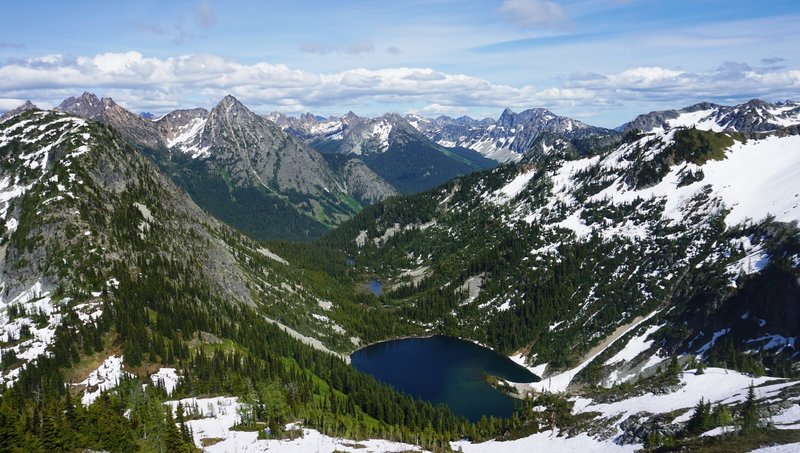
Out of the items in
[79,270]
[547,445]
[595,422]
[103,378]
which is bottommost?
[103,378]

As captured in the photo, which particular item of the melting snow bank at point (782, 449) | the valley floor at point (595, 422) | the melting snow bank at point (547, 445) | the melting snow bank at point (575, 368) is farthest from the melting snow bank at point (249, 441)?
the melting snow bank at point (575, 368)

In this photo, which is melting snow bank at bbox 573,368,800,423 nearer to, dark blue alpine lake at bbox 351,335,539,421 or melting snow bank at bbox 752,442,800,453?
melting snow bank at bbox 752,442,800,453

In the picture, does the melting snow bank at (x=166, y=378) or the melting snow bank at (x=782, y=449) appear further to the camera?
the melting snow bank at (x=166, y=378)

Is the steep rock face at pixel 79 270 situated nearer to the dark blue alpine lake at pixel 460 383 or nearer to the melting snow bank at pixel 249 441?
the melting snow bank at pixel 249 441

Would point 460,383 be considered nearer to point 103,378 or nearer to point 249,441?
point 249,441

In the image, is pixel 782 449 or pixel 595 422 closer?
pixel 782 449

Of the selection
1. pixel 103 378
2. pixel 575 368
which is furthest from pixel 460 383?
pixel 103 378
